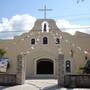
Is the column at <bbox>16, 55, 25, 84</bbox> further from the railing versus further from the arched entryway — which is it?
the arched entryway

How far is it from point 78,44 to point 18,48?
24.7 feet

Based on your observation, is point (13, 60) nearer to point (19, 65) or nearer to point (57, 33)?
point (57, 33)

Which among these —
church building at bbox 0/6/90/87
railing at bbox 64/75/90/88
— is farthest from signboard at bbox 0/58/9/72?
railing at bbox 64/75/90/88

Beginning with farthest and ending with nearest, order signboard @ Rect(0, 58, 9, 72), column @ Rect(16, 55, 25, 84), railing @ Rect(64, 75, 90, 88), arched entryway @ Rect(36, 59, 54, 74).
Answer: arched entryway @ Rect(36, 59, 54, 74), signboard @ Rect(0, 58, 9, 72), column @ Rect(16, 55, 25, 84), railing @ Rect(64, 75, 90, 88)

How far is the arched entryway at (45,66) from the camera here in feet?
124

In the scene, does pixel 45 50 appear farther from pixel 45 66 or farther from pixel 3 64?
pixel 3 64

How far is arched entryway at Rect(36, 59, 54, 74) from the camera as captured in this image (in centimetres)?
3791

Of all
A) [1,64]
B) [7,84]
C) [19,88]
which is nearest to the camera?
[19,88]

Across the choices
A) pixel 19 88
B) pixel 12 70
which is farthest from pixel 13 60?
pixel 19 88

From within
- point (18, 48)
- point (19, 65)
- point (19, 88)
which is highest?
point (18, 48)

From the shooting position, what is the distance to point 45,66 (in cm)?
3834

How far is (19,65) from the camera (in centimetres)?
2764

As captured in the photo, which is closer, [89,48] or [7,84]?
[7,84]

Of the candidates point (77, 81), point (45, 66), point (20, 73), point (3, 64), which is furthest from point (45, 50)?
point (77, 81)
